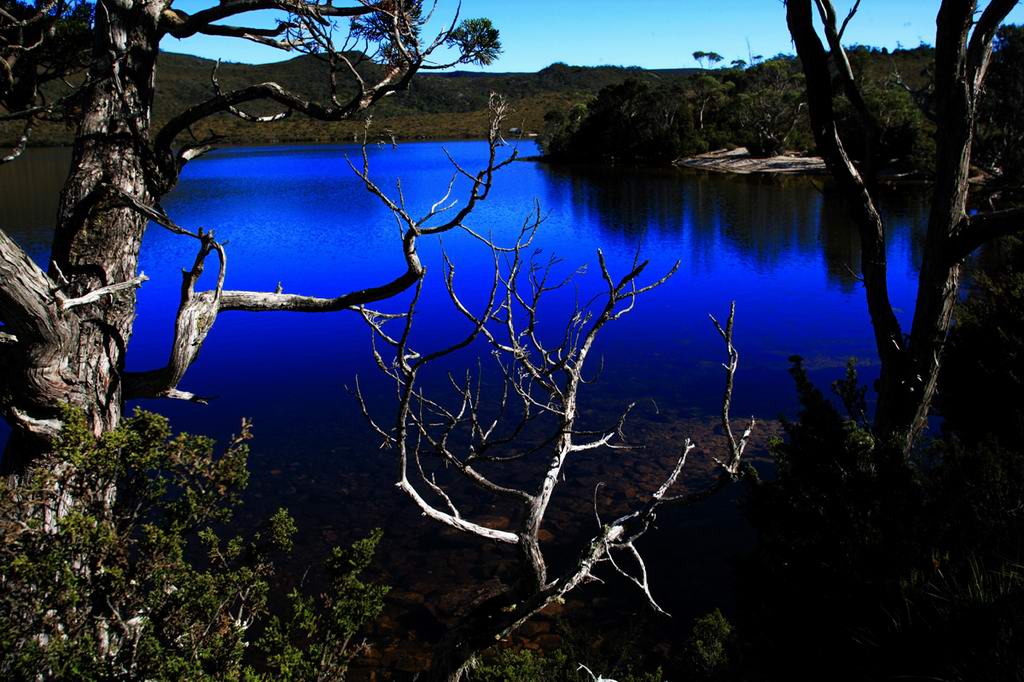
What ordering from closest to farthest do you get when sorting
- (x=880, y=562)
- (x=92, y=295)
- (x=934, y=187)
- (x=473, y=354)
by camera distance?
(x=880, y=562) → (x=92, y=295) → (x=934, y=187) → (x=473, y=354)

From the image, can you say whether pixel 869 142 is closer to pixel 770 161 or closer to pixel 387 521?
pixel 387 521

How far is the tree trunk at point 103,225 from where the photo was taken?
11.5 ft

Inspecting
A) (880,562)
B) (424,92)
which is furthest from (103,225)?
(424,92)

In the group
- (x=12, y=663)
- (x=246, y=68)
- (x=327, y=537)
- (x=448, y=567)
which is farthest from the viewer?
(x=246, y=68)

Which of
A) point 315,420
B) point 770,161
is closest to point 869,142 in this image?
point 315,420

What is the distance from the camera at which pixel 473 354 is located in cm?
1348

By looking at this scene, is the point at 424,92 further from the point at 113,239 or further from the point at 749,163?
the point at 113,239

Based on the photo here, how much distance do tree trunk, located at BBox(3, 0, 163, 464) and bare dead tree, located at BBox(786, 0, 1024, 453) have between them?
Result: 11.6ft

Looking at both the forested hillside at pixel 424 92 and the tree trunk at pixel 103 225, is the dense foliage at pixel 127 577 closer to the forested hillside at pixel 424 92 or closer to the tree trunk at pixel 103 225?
the tree trunk at pixel 103 225

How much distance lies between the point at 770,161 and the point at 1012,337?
1640 inches

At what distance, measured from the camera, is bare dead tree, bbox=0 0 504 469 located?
3375mm

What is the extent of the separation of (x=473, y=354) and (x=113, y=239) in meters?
9.89

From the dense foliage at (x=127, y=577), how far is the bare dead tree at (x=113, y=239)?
1.21ft

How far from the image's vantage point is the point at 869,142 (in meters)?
4.62
